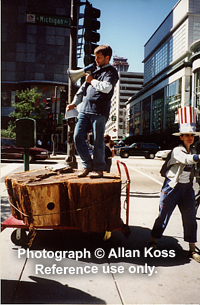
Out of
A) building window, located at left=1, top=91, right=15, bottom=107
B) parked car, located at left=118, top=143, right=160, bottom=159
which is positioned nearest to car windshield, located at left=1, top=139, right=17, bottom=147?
parked car, located at left=118, top=143, right=160, bottom=159

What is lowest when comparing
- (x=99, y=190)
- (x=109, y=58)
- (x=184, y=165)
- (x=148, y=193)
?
(x=148, y=193)

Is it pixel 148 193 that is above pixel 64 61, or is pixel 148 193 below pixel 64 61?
below

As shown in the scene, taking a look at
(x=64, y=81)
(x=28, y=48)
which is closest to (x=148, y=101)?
(x=64, y=81)

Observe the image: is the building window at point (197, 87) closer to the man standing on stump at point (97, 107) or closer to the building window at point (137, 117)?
the man standing on stump at point (97, 107)

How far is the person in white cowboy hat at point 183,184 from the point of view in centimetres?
313

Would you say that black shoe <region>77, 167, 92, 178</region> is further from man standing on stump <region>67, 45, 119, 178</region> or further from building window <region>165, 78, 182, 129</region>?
building window <region>165, 78, 182, 129</region>

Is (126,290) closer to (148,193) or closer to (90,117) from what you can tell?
(90,117)

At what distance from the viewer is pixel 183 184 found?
3277mm

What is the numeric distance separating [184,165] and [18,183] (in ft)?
6.30

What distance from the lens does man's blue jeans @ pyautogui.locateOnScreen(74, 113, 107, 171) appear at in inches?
129

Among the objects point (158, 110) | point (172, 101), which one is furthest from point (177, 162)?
point (158, 110)

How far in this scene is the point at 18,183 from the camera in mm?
2994

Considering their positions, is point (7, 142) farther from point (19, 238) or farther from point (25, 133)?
point (19, 238)

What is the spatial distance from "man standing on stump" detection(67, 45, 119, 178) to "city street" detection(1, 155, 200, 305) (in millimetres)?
970
